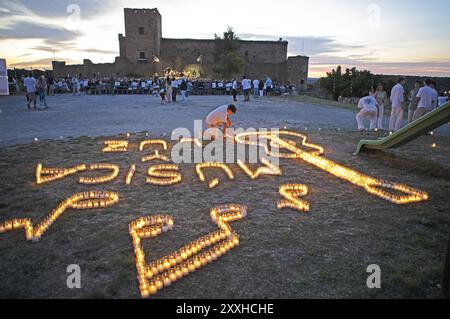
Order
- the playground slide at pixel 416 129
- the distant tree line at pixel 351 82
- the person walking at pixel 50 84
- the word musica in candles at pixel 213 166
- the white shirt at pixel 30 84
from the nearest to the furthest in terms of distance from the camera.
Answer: the word musica in candles at pixel 213 166
the playground slide at pixel 416 129
the white shirt at pixel 30 84
the person walking at pixel 50 84
the distant tree line at pixel 351 82

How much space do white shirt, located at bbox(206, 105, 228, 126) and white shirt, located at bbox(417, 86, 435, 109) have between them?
660 centimetres

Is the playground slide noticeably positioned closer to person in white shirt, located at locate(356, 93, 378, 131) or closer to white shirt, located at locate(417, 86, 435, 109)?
person in white shirt, located at locate(356, 93, 378, 131)

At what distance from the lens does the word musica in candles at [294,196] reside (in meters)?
5.18

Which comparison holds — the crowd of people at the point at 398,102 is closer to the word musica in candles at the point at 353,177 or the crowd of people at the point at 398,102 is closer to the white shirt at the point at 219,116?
the word musica in candles at the point at 353,177

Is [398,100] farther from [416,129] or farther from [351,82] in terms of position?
[351,82]

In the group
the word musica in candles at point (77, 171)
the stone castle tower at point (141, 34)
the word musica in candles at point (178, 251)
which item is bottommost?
the word musica in candles at point (178, 251)

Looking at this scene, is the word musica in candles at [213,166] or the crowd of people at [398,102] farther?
the crowd of people at [398,102]

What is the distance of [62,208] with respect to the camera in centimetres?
499

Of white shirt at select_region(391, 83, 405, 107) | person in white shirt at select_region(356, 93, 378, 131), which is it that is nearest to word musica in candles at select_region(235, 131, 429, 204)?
person in white shirt at select_region(356, 93, 378, 131)

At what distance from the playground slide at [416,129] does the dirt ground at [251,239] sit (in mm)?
850

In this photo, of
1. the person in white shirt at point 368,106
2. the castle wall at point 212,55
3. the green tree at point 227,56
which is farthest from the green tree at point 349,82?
the person in white shirt at point 368,106

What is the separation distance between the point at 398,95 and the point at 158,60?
48881mm
